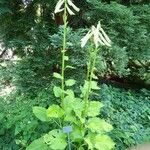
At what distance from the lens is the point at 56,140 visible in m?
3.34

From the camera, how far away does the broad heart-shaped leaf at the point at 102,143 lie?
3.29m

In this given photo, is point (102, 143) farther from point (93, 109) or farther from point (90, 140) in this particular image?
point (93, 109)

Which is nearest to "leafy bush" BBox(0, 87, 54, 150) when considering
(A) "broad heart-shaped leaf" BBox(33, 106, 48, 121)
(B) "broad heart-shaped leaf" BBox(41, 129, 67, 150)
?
(A) "broad heart-shaped leaf" BBox(33, 106, 48, 121)

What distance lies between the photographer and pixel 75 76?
4.77m

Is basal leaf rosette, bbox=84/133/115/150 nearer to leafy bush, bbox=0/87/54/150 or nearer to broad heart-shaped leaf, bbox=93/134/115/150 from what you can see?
broad heart-shaped leaf, bbox=93/134/115/150

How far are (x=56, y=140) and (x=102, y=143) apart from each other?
0.39 m

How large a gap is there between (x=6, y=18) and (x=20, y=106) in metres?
1.40

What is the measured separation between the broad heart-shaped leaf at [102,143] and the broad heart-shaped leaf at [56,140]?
26cm

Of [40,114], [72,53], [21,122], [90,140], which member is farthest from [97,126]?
[72,53]

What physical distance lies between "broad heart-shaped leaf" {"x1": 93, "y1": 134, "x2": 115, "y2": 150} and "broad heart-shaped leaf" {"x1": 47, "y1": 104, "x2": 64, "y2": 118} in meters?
0.37

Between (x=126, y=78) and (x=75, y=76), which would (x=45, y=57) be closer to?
(x=75, y=76)

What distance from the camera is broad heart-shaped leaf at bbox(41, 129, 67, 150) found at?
3.30m

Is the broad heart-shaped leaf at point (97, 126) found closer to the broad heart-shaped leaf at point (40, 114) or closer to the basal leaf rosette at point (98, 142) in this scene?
the basal leaf rosette at point (98, 142)

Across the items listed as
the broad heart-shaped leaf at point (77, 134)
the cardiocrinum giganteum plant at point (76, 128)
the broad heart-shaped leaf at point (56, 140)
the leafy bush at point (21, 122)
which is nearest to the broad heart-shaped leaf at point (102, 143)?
the cardiocrinum giganteum plant at point (76, 128)
